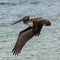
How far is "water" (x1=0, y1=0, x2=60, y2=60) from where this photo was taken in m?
14.0

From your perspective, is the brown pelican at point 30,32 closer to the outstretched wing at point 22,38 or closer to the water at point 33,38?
the outstretched wing at point 22,38

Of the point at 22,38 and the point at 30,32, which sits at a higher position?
the point at 30,32

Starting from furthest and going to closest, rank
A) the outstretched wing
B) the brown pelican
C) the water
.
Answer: the water → the outstretched wing → the brown pelican

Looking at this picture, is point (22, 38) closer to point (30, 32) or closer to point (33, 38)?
point (30, 32)

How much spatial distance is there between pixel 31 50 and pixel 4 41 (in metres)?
2.22

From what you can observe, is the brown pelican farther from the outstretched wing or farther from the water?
the water

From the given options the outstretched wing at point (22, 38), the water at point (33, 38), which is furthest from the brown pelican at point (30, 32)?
the water at point (33, 38)

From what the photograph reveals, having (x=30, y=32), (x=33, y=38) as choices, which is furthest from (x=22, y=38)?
(x=33, y=38)

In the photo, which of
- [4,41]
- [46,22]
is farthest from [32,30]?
→ [4,41]

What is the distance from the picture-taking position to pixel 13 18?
22.8 metres

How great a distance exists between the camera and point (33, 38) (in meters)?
17.3

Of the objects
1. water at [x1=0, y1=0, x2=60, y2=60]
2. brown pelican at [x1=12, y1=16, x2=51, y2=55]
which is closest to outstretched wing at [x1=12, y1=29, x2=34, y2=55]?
brown pelican at [x1=12, y1=16, x2=51, y2=55]

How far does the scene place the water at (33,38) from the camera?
14000 millimetres

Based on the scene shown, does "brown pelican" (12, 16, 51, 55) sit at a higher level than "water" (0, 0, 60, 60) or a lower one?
higher
